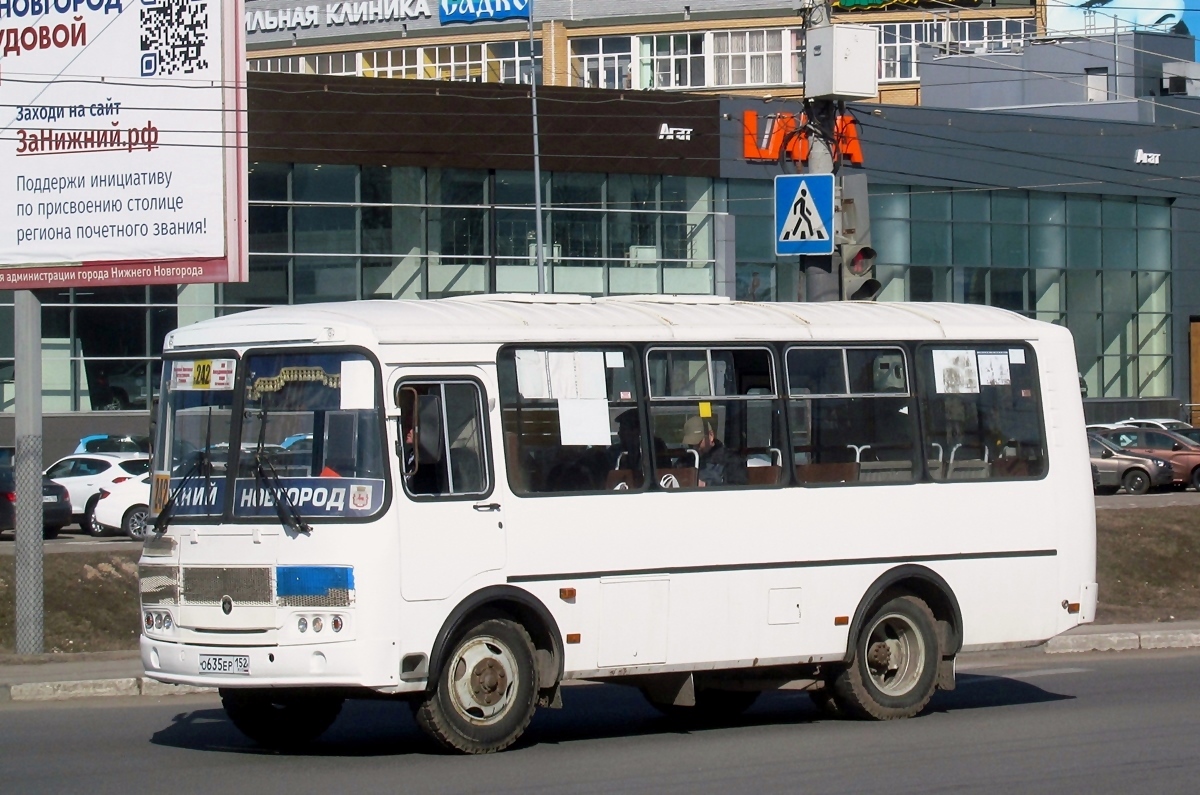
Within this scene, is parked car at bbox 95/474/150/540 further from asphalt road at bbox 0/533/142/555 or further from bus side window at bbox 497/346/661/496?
bus side window at bbox 497/346/661/496

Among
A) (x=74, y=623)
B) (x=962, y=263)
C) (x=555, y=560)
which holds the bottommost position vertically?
(x=74, y=623)

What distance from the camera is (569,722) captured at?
38.8 ft

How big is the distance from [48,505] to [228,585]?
1812 centimetres

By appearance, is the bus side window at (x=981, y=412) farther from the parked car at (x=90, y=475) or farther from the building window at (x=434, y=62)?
the building window at (x=434, y=62)

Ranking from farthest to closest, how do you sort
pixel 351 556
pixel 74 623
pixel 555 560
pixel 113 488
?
pixel 113 488, pixel 74 623, pixel 555 560, pixel 351 556

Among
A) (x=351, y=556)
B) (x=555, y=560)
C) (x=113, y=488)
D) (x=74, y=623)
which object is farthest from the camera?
(x=113, y=488)

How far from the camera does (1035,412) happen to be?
12.4 meters

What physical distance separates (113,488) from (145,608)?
61.6 ft

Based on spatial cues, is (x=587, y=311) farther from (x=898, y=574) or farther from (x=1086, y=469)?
(x=1086, y=469)

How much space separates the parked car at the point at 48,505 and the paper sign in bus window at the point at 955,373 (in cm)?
1724

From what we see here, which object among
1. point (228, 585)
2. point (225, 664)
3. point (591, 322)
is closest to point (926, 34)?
point (591, 322)

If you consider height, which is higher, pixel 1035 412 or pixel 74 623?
pixel 1035 412

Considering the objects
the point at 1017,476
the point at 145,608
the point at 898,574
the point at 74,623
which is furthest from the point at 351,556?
the point at 74,623

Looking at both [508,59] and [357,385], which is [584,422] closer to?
[357,385]
